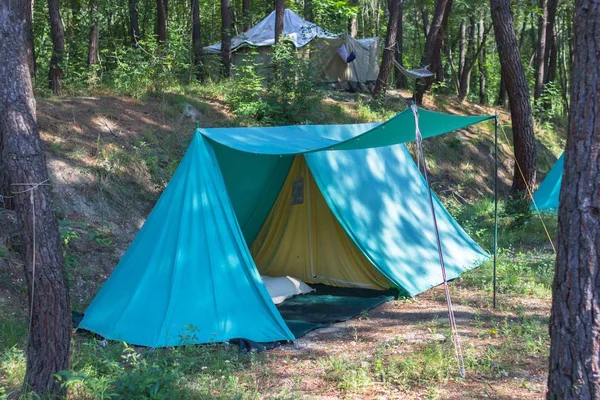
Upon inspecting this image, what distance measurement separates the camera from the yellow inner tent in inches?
296

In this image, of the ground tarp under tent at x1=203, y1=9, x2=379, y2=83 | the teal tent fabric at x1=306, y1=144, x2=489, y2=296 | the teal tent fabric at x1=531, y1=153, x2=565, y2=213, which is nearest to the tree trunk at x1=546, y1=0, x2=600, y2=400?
the teal tent fabric at x1=306, y1=144, x2=489, y2=296

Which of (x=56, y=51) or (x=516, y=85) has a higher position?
(x=56, y=51)

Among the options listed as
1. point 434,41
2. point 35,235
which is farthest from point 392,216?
point 434,41

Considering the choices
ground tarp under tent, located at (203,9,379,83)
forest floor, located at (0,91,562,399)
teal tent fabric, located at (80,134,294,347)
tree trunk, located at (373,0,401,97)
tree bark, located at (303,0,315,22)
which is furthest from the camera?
tree bark, located at (303,0,315,22)

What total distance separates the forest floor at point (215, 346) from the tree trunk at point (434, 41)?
4.32 m

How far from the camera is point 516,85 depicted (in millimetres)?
10797

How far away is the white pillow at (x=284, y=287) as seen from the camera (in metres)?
7.01

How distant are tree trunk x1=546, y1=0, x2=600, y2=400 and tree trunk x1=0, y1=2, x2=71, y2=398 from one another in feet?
9.04

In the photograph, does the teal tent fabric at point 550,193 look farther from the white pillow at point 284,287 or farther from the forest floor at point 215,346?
the white pillow at point 284,287

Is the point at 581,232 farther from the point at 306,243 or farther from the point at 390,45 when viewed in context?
the point at 390,45

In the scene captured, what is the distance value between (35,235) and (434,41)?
14.4 metres

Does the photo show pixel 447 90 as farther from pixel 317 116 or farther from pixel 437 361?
pixel 437 361

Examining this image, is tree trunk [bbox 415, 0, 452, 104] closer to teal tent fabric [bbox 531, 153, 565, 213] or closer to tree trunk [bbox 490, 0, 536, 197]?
teal tent fabric [bbox 531, 153, 565, 213]

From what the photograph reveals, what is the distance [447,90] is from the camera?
19.6 m
